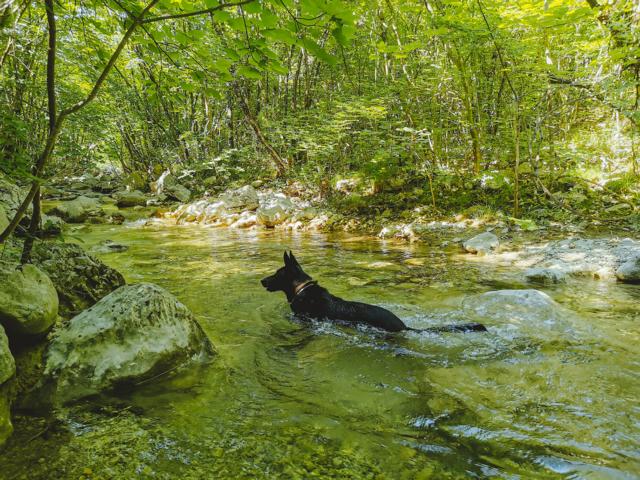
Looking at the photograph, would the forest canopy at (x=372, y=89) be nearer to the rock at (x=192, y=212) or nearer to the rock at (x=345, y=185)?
the rock at (x=345, y=185)

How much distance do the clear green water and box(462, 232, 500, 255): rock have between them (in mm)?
3040

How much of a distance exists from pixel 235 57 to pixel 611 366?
401 cm

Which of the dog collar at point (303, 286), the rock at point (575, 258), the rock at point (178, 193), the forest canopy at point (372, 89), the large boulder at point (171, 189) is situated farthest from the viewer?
the large boulder at point (171, 189)

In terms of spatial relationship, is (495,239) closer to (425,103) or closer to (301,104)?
(425,103)

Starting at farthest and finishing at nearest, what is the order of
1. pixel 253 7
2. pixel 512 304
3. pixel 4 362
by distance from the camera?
pixel 512 304 → pixel 4 362 → pixel 253 7

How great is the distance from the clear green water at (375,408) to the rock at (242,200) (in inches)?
432

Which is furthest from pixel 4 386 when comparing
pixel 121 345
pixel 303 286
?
pixel 303 286

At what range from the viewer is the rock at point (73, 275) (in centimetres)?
387

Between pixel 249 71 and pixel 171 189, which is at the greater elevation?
pixel 171 189

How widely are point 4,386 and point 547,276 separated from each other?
7.01 metres

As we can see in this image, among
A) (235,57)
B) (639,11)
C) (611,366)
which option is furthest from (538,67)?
(235,57)

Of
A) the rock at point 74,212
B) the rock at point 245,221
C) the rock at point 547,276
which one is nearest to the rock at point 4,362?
the rock at point 547,276

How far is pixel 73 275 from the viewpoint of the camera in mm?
4172

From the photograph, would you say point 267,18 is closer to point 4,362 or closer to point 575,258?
point 4,362
